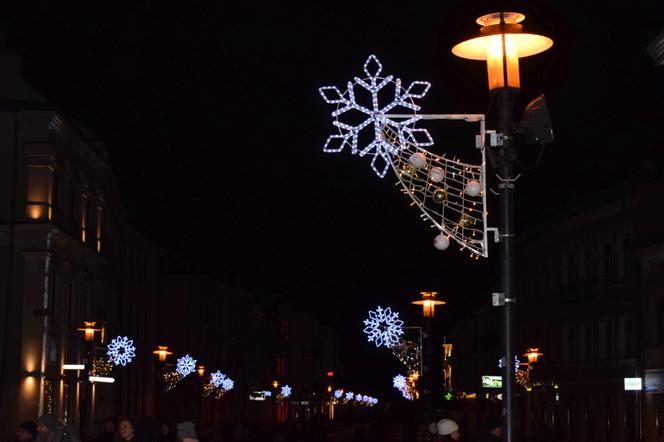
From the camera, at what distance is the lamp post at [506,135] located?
9328mm

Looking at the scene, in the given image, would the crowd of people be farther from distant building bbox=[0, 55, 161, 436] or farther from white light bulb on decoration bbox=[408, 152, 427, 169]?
distant building bbox=[0, 55, 161, 436]

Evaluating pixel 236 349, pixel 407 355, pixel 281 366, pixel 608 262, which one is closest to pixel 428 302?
pixel 407 355

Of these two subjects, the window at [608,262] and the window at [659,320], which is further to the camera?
the window at [608,262]

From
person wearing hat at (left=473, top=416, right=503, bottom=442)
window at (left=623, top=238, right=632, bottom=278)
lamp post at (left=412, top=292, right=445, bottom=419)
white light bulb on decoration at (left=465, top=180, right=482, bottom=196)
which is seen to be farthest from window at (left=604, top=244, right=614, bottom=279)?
white light bulb on decoration at (left=465, top=180, right=482, bottom=196)

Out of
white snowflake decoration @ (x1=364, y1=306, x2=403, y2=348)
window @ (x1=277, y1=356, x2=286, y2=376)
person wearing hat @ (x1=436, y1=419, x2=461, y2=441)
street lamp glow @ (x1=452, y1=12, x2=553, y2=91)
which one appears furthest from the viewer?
window @ (x1=277, y1=356, x2=286, y2=376)

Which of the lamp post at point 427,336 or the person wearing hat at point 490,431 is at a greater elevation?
the lamp post at point 427,336

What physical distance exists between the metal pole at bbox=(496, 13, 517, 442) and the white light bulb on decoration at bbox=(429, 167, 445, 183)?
1574 mm

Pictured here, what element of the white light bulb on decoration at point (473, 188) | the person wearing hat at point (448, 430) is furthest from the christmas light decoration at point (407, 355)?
the white light bulb on decoration at point (473, 188)

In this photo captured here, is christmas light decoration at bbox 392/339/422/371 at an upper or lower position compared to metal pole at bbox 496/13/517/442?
upper

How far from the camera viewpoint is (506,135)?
953 cm

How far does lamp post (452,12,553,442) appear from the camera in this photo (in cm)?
933

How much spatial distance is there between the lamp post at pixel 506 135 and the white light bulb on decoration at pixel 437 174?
1.49 meters

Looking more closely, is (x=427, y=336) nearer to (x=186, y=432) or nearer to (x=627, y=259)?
(x=627, y=259)

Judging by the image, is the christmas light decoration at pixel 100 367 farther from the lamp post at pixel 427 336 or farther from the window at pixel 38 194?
the lamp post at pixel 427 336
